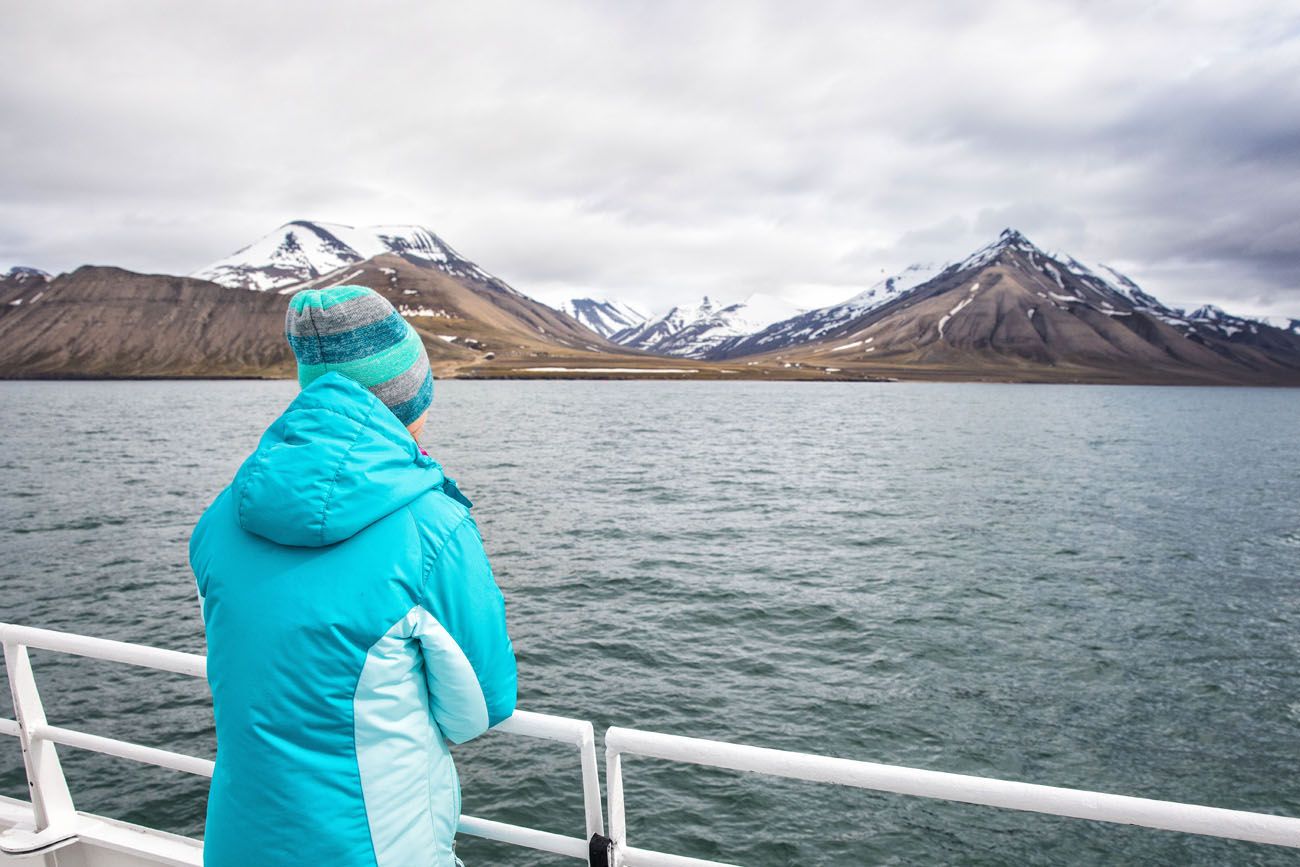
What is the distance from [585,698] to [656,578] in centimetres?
884

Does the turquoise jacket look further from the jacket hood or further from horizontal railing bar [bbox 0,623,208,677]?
horizontal railing bar [bbox 0,623,208,677]

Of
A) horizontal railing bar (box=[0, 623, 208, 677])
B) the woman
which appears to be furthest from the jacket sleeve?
horizontal railing bar (box=[0, 623, 208, 677])

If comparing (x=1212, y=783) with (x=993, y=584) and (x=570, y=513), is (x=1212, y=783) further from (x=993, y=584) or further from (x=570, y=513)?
(x=570, y=513)

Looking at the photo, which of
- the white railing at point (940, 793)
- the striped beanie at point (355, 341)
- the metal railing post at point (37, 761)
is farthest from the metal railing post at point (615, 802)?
the metal railing post at point (37, 761)

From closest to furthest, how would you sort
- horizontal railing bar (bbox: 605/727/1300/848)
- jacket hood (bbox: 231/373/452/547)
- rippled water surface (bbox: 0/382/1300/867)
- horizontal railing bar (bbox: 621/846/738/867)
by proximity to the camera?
jacket hood (bbox: 231/373/452/547), horizontal railing bar (bbox: 605/727/1300/848), horizontal railing bar (bbox: 621/846/738/867), rippled water surface (bbox: 0/382/1300/867)

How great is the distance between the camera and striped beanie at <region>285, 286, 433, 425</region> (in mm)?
2982

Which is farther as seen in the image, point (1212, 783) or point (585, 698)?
point (585, 698)

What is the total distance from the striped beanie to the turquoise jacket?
0.25 m

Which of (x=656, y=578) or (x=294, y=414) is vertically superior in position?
(x=294, y=414)

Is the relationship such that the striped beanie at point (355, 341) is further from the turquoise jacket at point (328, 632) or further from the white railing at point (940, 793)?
the white railing at point (940, 793)

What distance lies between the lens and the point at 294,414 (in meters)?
2.67

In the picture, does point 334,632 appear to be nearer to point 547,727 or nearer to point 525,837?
point 547,727

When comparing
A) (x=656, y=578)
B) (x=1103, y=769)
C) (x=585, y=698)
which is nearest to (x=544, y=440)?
(x=656, y=578)

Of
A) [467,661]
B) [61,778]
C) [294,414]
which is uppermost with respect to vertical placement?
[294,414]
